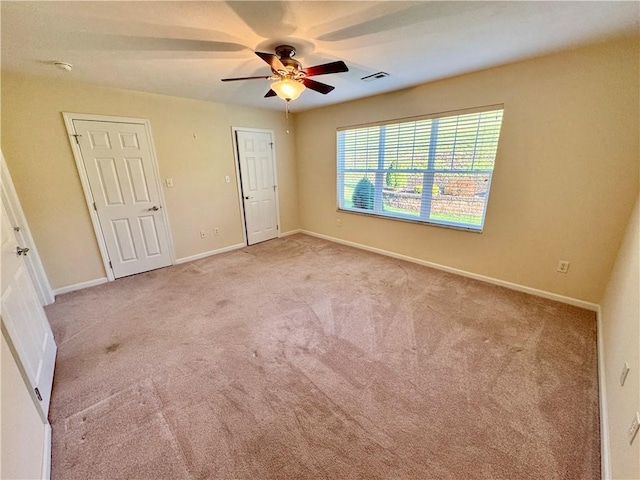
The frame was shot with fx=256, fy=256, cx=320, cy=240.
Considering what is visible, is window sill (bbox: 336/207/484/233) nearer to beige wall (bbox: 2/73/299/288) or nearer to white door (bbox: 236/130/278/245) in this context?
white door (bbox: 236/130/278/245)

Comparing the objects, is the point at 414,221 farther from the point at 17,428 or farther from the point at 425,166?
the point at 17,428

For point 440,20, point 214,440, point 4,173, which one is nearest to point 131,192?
point 4,173

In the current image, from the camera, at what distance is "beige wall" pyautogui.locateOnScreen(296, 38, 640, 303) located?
212 cm

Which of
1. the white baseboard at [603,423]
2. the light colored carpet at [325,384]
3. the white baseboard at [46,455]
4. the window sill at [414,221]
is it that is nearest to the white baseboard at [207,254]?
the light colored carpet at [325,384]

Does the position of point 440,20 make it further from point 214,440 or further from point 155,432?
point 155,432

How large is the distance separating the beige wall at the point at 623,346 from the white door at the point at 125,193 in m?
4.54

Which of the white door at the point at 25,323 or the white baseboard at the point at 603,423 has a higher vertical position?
the white door at the point at 25,323

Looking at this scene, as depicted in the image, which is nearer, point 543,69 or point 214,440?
point 214,440

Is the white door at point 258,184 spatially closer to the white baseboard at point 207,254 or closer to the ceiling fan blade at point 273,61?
the white baseboard at point 207,254

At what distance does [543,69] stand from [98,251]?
17.2 feet

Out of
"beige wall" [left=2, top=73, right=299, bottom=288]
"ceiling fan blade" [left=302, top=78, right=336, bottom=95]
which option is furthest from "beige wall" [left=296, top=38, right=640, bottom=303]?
"beige wall" [left=2, top=73, right=299, bottom=288]

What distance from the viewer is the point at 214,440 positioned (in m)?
1.41

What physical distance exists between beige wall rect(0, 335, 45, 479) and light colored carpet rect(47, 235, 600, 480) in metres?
0.19

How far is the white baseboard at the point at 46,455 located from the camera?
1.23 metres
